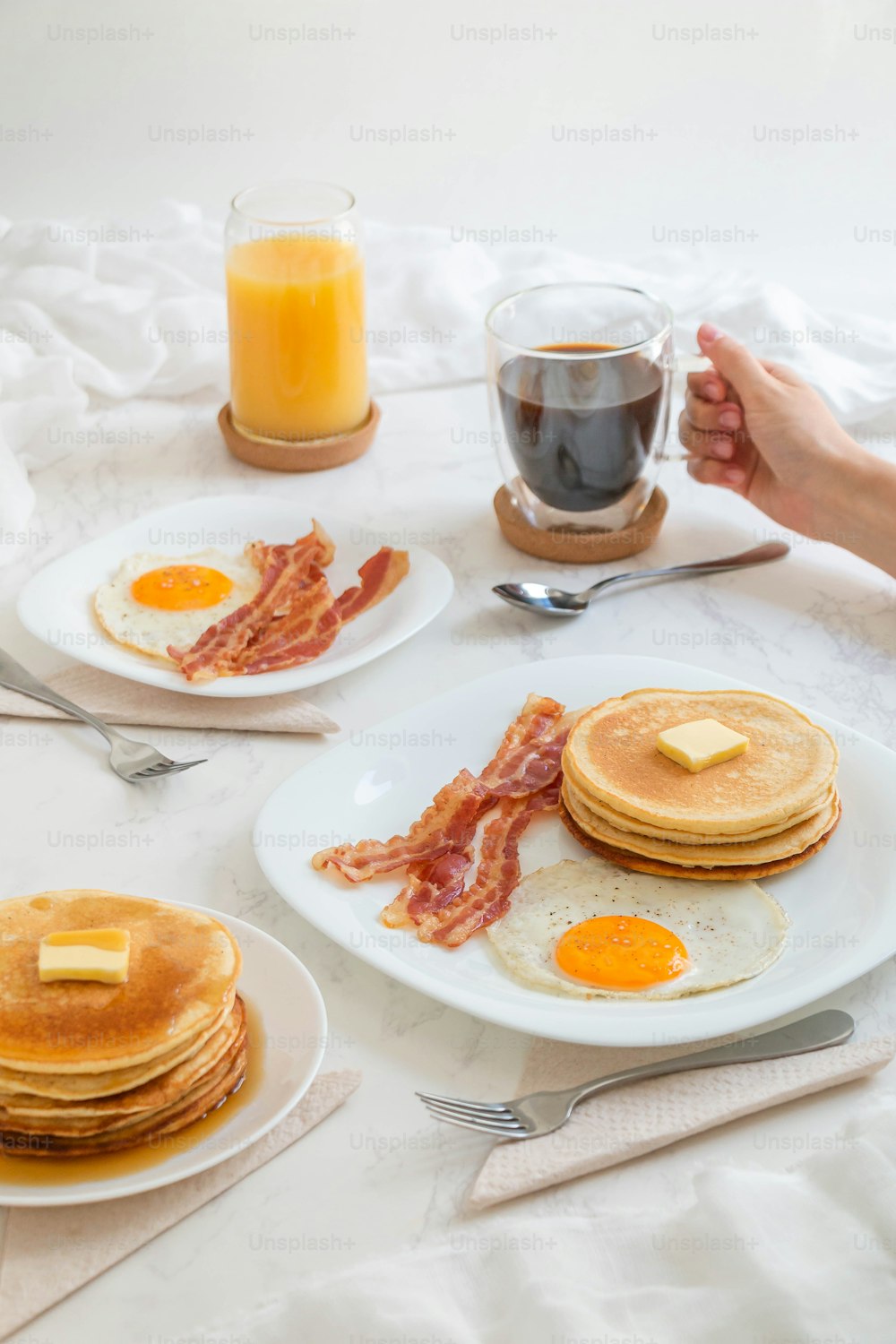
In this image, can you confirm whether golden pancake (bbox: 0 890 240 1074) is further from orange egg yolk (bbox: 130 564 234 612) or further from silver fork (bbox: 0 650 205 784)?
orange egg yolk (bbox: 130 564 234 612)

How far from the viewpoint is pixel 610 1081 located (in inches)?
55.1

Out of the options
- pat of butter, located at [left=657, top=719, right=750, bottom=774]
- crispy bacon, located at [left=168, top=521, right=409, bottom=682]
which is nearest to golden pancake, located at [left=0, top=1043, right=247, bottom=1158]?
pat of butter, located at [left=657, top=719, right=750, bottom=774]

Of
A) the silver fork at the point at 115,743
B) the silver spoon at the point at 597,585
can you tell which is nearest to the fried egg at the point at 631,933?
the silver fork at the point at 115,743

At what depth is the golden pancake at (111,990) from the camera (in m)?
1.23

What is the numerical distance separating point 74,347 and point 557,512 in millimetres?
1298

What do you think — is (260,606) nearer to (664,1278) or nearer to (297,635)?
(297,635)

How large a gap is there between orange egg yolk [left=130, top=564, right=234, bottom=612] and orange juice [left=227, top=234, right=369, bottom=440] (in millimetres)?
584

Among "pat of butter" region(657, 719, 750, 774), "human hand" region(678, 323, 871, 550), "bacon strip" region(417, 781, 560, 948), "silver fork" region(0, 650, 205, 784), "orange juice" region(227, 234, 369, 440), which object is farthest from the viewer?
"orange juice" region(227, 234, 369, 440)

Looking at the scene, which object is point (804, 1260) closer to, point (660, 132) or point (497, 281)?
point (497, 281)

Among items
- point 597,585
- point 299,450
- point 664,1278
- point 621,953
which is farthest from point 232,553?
point 664,1278

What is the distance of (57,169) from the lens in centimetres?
392

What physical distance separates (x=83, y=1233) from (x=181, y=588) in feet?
4.06

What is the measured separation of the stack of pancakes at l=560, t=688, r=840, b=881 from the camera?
1.62 metres

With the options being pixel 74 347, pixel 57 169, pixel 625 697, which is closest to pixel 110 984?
pixel 625 697
